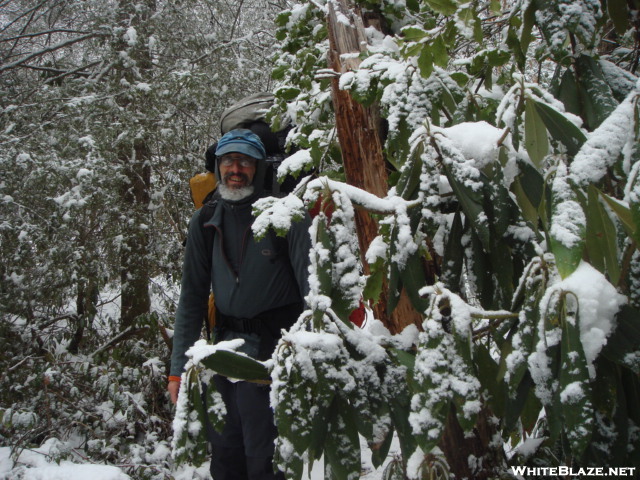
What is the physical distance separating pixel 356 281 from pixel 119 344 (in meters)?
5.01

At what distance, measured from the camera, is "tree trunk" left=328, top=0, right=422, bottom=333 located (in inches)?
70.3

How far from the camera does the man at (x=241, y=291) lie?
2.52m

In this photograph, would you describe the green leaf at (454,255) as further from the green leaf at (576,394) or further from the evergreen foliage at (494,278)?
the green leaf at (576,394)

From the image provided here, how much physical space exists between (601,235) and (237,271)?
80.4 inches

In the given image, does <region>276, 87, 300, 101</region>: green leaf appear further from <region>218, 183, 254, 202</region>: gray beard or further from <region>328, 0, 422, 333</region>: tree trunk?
<region>328, 0, 422, 333</region>: tree trunk

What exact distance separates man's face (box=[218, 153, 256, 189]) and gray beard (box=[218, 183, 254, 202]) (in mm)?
26

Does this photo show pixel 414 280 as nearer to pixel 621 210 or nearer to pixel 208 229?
pixel 621 210

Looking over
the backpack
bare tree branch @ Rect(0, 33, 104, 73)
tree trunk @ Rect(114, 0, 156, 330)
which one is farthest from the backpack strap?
bare tree branch @ Rect(0, 33, 104, 73)

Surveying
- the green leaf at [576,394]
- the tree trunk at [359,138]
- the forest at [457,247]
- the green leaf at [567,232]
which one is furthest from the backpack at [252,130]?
the green leaf at [576,394]

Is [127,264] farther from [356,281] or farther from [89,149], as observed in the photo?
[356,281]

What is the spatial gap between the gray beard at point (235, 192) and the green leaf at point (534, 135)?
196 cm

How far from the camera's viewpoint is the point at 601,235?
32.6 inches

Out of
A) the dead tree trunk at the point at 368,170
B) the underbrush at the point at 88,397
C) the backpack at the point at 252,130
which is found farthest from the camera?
the underbrush at the point at 88,397

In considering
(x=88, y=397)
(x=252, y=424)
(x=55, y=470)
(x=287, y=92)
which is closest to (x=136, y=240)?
(x=88, y=397)
